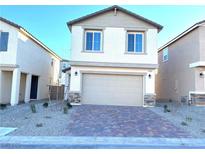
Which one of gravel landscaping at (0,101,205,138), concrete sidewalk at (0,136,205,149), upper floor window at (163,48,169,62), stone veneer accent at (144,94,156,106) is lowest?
concrete sidewalk at (0,136,205,149)

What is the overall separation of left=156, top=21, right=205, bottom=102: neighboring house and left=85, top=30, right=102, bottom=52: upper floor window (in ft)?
25.5

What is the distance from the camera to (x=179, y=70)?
762 inches

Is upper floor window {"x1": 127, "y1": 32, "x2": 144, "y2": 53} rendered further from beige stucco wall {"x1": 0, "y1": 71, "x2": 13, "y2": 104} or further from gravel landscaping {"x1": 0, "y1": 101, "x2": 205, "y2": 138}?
beige stucco wall {"x1": 0, "y1": 71, "x2": 13, "y2": 104}

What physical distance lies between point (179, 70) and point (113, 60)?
804 cm

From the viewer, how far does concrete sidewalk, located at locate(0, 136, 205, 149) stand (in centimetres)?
596

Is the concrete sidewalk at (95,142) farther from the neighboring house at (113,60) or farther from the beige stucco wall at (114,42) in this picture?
the beige stucco wall at (114,42)

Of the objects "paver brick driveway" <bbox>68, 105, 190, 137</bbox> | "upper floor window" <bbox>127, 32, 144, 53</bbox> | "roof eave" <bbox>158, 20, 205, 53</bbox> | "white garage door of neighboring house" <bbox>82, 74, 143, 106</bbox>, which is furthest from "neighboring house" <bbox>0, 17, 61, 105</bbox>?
"roof eave" <bbox>158, 20, 205, 53</bbox>

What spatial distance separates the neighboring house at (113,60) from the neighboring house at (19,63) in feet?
13.5

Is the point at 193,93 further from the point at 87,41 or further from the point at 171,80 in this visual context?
the point at 87,41

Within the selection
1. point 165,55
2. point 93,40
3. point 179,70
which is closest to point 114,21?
point 93,40

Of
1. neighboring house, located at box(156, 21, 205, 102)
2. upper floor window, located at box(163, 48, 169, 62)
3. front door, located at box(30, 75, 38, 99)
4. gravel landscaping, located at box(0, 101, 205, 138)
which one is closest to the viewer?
gravel landscaping, located at box(0, 101, 205, 138)
